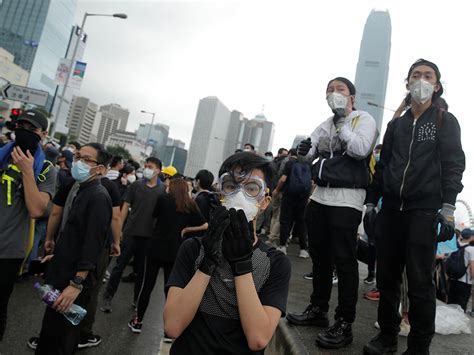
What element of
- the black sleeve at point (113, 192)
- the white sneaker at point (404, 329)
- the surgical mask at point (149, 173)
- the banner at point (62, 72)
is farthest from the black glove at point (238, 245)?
the banner at point (62, 72)

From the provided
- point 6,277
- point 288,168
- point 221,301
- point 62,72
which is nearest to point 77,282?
point 6,277

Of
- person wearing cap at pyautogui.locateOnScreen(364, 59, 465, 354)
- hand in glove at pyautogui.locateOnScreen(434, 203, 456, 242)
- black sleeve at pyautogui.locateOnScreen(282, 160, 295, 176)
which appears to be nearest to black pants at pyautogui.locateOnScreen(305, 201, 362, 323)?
person wearing cap at pyautogui.locateOnScreen(364, 59, 465, 354)

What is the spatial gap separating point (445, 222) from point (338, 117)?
133 centimetres

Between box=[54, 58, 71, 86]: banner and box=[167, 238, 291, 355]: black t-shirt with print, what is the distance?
17.8 metres

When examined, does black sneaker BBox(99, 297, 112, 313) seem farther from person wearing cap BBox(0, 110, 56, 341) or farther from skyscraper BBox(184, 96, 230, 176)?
skyscraper BBox(184, 96, 230, 176)

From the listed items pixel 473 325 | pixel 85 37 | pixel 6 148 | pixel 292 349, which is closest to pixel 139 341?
pixel 292 349

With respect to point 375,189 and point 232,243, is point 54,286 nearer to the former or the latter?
point 232,243

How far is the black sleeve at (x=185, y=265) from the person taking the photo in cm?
164

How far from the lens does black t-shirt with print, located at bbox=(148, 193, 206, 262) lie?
4812 mm

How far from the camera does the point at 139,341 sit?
4.23 metres

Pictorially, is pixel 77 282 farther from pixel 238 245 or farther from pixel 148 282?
pixel 148 282

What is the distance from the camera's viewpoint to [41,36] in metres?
105

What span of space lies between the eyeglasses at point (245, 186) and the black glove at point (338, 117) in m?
1.74

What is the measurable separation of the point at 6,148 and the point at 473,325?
5.90 m
